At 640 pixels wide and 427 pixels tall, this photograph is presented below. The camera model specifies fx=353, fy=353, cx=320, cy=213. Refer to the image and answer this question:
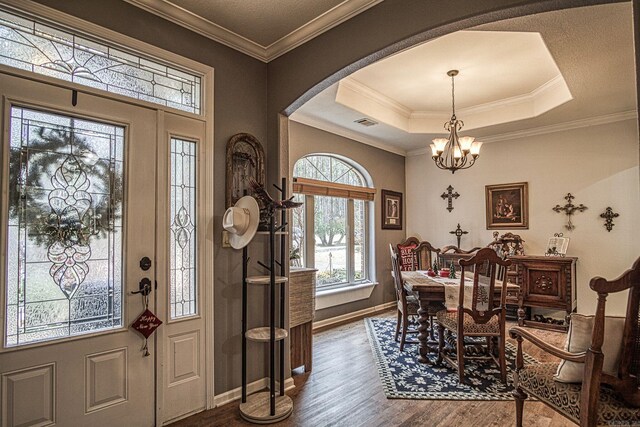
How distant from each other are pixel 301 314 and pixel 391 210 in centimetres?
333

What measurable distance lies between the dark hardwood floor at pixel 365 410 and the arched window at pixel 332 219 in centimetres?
153

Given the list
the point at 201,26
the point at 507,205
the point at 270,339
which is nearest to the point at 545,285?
the point at 507,205

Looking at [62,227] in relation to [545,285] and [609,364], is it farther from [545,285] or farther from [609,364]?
[545,285]

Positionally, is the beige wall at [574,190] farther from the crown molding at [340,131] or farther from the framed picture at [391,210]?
the crown molding at [340,131]

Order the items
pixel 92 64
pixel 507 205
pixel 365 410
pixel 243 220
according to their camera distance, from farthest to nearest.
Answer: pixel 507 205
pixel 365 410
pixel 243 220
pixel 92 64

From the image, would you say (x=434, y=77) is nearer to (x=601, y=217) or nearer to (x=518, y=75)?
(x=518, y=75)

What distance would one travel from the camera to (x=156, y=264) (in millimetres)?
2436

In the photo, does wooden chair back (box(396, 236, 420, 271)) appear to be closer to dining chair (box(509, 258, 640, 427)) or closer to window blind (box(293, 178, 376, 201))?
window blind (box(293, 178, 376, 201))

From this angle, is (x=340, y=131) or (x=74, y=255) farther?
(x=340, y=131)

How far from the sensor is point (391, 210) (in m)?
6.15

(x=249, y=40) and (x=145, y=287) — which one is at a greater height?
(x=249, y=40)

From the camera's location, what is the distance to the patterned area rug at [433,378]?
287cm

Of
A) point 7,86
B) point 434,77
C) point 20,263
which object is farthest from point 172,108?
point 434,77

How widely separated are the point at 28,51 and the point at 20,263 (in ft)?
3.97
